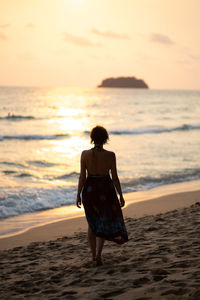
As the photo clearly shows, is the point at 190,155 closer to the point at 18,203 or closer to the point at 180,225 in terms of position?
the point at 18,203

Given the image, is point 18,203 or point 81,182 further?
point 18,203

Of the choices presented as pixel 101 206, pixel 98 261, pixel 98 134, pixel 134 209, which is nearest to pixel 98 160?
Result: pixel 98 134

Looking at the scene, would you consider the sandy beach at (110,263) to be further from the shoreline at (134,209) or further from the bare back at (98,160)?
the bare back at (98,160)

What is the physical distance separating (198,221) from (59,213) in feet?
11.6

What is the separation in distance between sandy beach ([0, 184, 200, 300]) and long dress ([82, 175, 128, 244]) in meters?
0.44

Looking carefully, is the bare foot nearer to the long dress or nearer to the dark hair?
the long dress

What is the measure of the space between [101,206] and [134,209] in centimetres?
456

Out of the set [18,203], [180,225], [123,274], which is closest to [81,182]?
[123,274]

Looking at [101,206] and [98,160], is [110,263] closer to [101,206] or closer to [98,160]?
[101,206]

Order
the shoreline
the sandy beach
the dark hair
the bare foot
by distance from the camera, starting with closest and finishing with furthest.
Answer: the sandy beach
the dark hair
the bare foot
the shoreline

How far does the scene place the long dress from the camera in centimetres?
463

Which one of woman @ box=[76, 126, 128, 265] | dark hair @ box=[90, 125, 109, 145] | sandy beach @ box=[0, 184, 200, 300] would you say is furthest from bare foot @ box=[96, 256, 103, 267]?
dark hair @ box=[90, 125, 109, 145]

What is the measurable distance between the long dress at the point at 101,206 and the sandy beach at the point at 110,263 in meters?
0.44

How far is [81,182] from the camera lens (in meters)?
4.75
